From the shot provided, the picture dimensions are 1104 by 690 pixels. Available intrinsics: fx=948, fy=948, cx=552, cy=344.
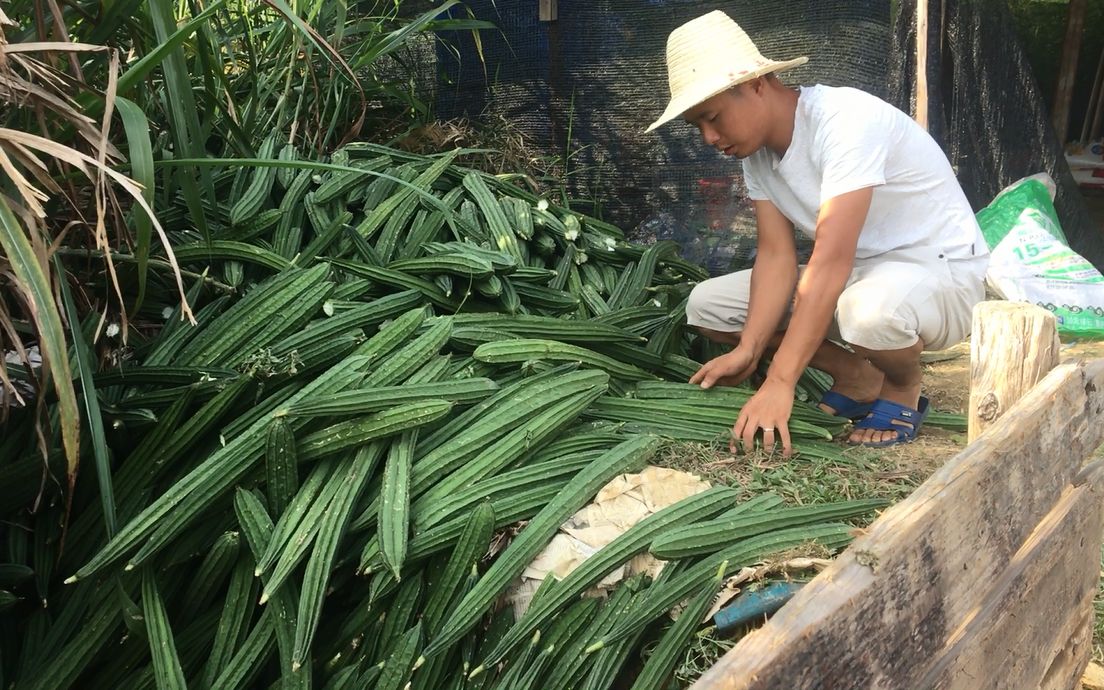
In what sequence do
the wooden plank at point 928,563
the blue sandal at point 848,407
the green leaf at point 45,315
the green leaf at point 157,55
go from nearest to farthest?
the wooden plank at point 928,563
the green leaf at point 45,315
the green leaf at point 157,55
the blue sandal at point 848,407

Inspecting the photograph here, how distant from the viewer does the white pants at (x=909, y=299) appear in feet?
9.75

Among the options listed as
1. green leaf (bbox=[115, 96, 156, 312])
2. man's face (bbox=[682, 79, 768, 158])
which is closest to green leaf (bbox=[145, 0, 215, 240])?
green leaf (bbox=[115, 96, 156, 312])

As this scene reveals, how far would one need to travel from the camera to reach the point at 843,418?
3.16 metres

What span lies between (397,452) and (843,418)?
59.4 inches

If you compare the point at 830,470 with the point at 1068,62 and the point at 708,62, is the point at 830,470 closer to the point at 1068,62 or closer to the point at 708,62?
the point at 708,62

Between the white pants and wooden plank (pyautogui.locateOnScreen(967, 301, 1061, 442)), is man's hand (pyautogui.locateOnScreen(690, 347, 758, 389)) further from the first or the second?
wooden plank (pyautogui.locateOnScreen(967, 301, 1061, 442))

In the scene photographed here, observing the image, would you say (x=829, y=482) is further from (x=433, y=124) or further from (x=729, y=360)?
(x=433, y=124)

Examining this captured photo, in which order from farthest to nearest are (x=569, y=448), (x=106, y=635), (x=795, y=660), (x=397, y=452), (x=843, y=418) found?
(x=843, y=418)
(x=569, y=448)
(x=397, y=452)
(x=106, y=635)
(x=795, y=660)

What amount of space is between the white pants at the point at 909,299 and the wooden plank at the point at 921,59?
68.3 inches

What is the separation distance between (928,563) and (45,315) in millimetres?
1755

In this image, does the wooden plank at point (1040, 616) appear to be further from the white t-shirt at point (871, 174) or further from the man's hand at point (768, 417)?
the white t-shirt at point (871, 174)

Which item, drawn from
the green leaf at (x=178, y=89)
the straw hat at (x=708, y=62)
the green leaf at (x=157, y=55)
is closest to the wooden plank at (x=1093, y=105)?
the straw hat at (x=708, y=62)

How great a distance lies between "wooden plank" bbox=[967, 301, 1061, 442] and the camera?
7.86 feet

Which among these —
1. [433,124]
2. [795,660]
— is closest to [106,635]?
[795,660]
